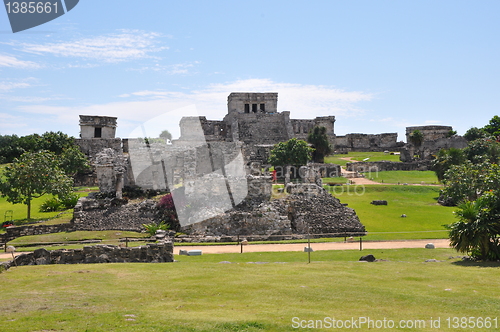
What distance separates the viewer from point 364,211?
96.7 feet

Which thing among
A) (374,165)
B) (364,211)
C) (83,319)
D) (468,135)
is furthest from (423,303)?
(468,135)

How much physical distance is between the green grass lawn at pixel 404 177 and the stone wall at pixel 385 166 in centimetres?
204

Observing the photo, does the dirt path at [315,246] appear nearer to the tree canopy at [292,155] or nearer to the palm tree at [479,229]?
the palm tree at [479,229]

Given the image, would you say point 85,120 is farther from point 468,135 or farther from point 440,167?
point 468,135

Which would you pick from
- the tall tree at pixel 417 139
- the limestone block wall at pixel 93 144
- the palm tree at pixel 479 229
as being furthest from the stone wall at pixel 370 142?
the palm tree at pixel 479 229

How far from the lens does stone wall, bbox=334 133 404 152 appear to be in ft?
267

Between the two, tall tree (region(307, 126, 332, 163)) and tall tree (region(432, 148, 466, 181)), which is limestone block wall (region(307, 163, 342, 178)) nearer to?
tall tree (region(307, 126, 332, 163))

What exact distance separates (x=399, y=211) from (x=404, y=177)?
20.3m

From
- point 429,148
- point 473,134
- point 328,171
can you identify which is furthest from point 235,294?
point 473,134

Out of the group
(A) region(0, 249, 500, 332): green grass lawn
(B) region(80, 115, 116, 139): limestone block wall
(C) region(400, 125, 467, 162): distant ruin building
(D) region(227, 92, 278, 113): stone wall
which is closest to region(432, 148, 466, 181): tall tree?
(C) region(400, 125, 467, 162): distant ruin building

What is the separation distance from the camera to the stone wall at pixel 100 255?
14.4 m

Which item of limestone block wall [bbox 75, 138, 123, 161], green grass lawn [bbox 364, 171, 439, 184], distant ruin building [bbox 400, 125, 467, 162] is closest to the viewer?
green grass lawn [bbox 364, 171, 439, 184]

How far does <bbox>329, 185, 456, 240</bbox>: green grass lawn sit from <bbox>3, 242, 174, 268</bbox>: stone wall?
35.8ft

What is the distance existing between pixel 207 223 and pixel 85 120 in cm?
4160
